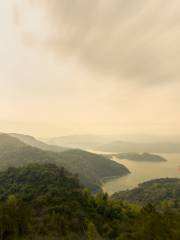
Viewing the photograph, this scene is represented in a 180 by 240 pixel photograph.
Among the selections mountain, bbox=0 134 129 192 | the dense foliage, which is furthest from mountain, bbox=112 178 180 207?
the dense foliage

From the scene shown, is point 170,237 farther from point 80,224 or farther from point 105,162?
point 105,162

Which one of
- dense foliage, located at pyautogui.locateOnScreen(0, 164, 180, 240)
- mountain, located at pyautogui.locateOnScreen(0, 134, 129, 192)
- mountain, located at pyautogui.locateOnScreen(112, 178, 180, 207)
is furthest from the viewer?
mountain, located at pyautogui.locateOnScreen(0, 134, 129, 192)

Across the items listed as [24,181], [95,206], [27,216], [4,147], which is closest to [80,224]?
[27,216]

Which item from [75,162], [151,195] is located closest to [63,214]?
[151,195]

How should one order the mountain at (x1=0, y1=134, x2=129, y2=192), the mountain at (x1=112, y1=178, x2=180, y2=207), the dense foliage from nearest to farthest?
the dense foliage < the mountain at (x1=112, y1=178, x2=180, y2=207) < the mountain at (x1=0, y1=134, x2=129, y2=192)

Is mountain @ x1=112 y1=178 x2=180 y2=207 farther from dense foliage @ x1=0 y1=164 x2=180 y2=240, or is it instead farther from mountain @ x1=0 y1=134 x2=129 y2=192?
dense foliage @ x1=0 y1=164 x2=180 y2=240

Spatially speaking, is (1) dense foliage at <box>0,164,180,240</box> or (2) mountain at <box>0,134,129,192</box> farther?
(2) mountain at <box>0,134,129,192</box>

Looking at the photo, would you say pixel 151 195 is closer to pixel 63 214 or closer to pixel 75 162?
pixel 63 214
